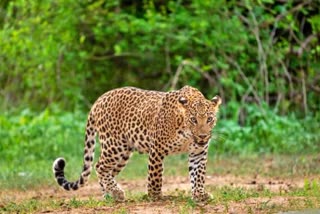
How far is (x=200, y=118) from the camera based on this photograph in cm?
907

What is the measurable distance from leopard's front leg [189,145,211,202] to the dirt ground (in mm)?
294

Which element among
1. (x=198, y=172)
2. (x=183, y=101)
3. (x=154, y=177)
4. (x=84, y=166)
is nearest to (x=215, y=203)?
(x=198, y=172)

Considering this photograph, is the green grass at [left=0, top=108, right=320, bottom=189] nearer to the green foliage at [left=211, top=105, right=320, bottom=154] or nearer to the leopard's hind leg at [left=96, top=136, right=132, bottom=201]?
the green foliage at [left=211, top=105, right=320, bottom=154]

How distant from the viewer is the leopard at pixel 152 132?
9.21 meters

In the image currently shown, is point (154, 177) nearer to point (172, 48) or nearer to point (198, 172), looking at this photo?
point (198, 172)

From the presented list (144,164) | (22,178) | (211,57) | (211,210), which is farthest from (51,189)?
(211,57)

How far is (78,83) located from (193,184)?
30.2 feet

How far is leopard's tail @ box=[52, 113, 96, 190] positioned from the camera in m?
10.4

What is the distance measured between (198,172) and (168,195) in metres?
0.61

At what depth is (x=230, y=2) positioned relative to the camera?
635 inches

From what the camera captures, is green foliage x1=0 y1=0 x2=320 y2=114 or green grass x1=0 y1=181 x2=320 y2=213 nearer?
green grass x1=0 y1=181 x2=320 y2=213

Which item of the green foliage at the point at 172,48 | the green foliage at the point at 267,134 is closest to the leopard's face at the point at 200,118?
the green foliage at the point at 267,134

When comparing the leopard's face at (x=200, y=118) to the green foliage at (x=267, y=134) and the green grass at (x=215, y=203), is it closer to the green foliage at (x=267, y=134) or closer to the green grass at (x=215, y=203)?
the green grass at (x=215, y=203)

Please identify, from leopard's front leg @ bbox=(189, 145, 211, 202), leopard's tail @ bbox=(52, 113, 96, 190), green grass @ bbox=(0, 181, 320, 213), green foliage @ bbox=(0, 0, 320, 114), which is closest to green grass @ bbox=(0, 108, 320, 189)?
green foliage @ bbox=(0, 0, 320, 114)
